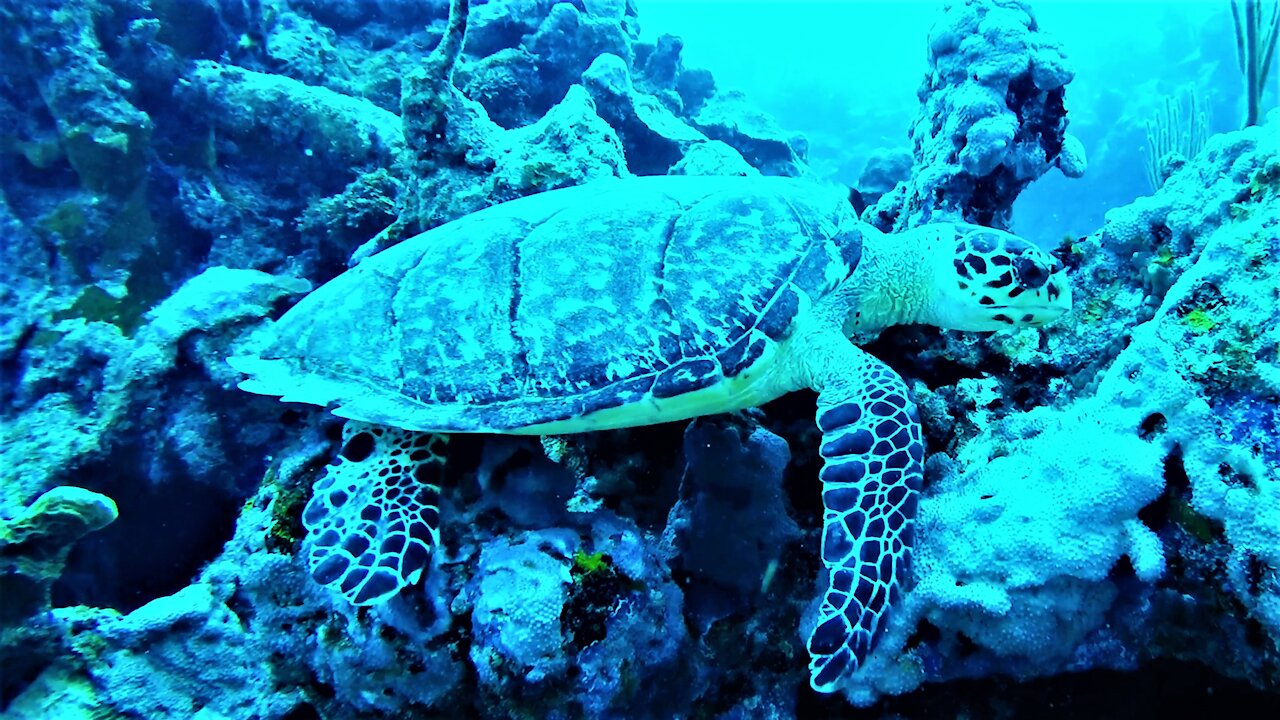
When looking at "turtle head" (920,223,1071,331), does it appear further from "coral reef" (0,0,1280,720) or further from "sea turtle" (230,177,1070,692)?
"coral reef" (0,0,1280,720)

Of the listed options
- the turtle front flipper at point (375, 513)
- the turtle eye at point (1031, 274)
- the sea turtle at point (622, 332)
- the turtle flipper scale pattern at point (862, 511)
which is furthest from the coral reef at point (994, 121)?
the turtle front flipper at point (375, 513)

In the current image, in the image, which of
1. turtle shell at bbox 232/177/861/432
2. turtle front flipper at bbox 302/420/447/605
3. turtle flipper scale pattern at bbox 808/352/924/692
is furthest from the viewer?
turtle shell at bbox 232/177/861/432

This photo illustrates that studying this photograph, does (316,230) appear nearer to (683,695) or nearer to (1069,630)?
(683,695)

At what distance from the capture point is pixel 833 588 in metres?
2.06

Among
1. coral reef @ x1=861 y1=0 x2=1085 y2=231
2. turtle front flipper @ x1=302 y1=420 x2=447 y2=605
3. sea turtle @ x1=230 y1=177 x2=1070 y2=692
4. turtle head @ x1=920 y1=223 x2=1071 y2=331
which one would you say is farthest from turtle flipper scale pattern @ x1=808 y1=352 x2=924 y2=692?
coral reef @ x1=861 y1=0 x2=1085 y2=231

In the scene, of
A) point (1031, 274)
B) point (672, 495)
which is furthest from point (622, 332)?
point (1031, 274)

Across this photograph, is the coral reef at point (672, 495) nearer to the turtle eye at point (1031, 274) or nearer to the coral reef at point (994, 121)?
the coral reef at point (994, 121)

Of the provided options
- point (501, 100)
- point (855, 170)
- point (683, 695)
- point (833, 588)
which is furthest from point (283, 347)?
point (855, 170)

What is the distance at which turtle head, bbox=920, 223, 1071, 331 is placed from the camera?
274 centimetres

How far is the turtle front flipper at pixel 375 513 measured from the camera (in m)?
2.33

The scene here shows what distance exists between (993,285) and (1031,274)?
0.55 feet

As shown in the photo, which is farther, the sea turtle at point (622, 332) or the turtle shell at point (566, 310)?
the turtle shell at point (566, 310)

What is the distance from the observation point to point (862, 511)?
2.15 m

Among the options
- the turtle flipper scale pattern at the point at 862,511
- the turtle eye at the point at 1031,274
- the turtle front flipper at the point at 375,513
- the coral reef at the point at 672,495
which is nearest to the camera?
the coral reef at the point at 672,495
